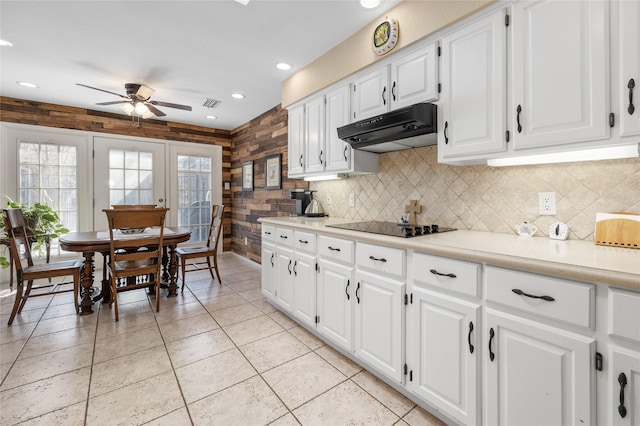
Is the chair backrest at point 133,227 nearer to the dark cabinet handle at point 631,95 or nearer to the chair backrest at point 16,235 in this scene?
the chair backrest at point 16,235

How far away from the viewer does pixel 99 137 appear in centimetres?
434

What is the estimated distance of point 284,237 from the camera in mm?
2607

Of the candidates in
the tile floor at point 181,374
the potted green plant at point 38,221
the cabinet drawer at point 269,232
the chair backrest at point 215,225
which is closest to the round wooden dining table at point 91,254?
the tile floor at point 181,374

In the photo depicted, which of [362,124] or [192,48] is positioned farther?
[192,48]

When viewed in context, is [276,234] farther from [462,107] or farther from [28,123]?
[28,123]

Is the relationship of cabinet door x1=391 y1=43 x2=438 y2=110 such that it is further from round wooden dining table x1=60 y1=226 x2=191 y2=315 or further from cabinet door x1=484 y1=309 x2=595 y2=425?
round wooden dining table x1=60 y1=226 x2=191 y2=315

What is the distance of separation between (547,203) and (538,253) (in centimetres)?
60

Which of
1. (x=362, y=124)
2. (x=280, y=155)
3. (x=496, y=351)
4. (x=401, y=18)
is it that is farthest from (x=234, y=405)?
(x=280, y=155)

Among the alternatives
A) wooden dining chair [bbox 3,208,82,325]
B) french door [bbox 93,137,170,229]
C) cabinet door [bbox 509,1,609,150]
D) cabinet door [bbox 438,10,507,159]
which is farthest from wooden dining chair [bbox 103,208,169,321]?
cabinet door [bbox 509,1,609,150]

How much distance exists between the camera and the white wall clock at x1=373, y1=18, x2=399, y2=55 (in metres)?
1.96

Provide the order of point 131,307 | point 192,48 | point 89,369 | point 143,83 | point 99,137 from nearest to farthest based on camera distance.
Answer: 1. point 89,369
2. point 192,48
3. point 131,307
4. point 143,83
5. point 99,137

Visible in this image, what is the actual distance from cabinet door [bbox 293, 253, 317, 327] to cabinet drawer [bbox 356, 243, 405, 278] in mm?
538

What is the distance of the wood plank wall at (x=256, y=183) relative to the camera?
4.00 m

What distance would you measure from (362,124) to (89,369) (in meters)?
2.54
